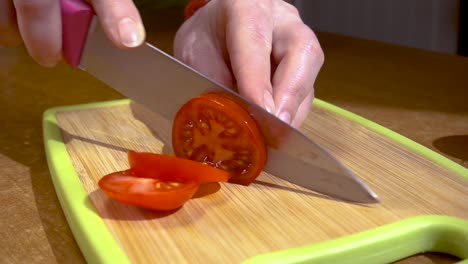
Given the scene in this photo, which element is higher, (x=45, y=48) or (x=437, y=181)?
(x=45, y=48)

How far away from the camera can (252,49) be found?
3.61 ft

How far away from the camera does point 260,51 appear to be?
1.10 meters

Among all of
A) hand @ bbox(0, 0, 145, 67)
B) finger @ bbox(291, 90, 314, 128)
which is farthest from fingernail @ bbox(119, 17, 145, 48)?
finger @ bbox(291, 90, 314, 128)

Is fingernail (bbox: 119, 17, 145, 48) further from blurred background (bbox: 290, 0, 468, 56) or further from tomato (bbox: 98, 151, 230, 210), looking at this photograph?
blurred background (bbox: 290, 0, 468, 56)

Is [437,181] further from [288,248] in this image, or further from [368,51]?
[368,51]

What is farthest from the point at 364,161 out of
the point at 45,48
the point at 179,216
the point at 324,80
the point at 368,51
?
the point at 368,51

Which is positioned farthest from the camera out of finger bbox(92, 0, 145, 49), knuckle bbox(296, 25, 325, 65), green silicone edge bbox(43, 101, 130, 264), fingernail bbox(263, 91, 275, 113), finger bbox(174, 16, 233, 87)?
finger bbox(174, 16, 233, 87)

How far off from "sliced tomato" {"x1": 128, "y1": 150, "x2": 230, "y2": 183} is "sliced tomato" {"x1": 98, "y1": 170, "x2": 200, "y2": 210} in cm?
2

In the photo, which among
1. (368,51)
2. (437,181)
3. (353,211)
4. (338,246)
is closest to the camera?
(338,246)

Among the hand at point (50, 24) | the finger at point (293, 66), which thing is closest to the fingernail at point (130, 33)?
the hand at point (50, 24)

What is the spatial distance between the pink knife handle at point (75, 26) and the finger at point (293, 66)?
39cm

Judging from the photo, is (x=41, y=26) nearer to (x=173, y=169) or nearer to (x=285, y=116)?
(x=173, y=169)

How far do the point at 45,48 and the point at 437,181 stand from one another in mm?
791

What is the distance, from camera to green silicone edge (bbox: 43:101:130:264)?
802 mm
